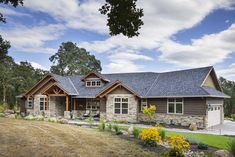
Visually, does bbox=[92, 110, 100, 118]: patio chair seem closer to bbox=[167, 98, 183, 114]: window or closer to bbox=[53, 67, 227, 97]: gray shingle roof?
bbox=[53, 67, 227, 97]: gray shingle roof

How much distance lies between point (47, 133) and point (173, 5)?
37.1 ft

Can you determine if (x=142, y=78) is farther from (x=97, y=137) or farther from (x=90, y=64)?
(x=90, y=64)

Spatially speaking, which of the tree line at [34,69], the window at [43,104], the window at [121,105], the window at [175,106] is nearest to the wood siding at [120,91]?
the window at [121,105]

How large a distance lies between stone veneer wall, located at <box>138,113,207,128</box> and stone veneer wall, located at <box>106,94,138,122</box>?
0.84m

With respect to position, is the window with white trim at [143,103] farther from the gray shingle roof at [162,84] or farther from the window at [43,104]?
the window at [43,104]

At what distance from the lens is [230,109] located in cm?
4188

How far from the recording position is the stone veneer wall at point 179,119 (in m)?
25.0

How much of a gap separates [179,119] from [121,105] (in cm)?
650

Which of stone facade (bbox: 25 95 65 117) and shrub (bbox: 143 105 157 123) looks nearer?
shrub (bbox: 143 105 157 123)

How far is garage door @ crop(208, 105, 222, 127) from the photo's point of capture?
26.5 m

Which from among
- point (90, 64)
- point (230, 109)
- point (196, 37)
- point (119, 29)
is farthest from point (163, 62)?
point (119, 29)

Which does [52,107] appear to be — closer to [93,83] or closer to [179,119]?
[93,83]

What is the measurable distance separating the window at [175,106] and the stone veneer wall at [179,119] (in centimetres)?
45

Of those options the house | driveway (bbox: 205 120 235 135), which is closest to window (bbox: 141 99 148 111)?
the house
